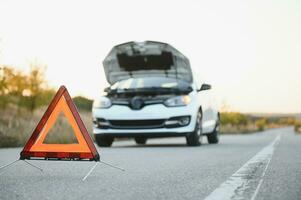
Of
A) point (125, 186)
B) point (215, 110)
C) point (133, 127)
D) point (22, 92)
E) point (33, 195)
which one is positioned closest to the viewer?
point (33, 195)

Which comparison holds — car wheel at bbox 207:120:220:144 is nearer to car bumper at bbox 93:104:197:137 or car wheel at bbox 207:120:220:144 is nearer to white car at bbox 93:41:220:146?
white car at bbox 93:41:220:146

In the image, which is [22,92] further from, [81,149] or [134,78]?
[81,149]

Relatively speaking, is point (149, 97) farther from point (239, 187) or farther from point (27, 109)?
point (27, 109)

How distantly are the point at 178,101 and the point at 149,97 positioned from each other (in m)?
0.59

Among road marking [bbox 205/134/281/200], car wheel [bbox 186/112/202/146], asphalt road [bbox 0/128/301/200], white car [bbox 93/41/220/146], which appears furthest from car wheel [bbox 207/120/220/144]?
road marking [bbox 205/134/281/200]

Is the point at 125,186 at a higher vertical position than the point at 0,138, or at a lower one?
higher

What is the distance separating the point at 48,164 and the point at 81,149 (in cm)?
174

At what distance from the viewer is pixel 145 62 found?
13180mm

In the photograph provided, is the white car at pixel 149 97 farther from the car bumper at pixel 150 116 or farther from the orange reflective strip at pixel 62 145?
the orange reflective strip at pixel 62 145

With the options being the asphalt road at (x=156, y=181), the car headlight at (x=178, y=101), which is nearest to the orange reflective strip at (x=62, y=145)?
the asphalt road at (x=156, y=181)

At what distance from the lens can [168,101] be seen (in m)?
12.3

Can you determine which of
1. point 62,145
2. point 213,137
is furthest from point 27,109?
point 62,145

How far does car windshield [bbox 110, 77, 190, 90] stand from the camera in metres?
12.6

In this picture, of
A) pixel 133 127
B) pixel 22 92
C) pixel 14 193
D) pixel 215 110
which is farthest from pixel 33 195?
pixel 22 92
